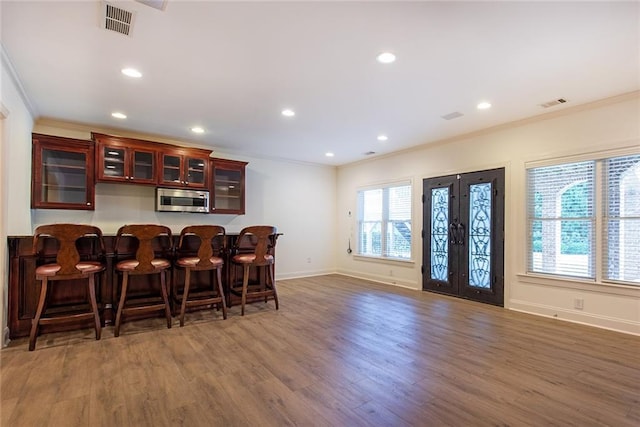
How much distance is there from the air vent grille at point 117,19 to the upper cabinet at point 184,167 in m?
2.75

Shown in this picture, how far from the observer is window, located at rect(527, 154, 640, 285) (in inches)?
135

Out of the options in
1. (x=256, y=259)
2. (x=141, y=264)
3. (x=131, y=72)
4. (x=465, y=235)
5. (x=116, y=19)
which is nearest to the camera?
(x=116, y=19)

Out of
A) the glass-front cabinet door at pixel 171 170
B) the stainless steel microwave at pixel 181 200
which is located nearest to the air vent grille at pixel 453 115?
the stainless steel microwave at pixel 181 200

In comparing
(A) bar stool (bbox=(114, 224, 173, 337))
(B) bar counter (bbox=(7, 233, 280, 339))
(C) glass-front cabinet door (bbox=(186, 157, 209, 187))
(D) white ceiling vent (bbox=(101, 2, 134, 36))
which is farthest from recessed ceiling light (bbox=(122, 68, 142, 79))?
(C) glass-front cabinet door (bbox=(186, 157, 209, 187))

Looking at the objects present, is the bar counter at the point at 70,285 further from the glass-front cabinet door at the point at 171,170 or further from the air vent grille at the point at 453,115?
the air vent grille at the point at 453,115

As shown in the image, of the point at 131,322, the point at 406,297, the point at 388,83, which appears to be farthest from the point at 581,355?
the point at 131,322

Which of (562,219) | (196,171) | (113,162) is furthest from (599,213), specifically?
(113,162)

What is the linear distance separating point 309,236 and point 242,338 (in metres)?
4.05

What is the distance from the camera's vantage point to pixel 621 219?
136 inches

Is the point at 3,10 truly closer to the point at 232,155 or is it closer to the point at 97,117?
the point at 97,117

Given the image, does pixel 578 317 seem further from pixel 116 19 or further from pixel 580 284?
pixel 116 19

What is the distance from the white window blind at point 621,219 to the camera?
3.38 metres

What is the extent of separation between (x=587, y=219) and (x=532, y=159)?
3.20ft

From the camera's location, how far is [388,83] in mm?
3211
